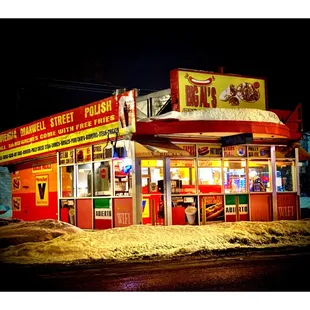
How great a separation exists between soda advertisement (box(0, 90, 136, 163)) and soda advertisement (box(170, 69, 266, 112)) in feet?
5.98

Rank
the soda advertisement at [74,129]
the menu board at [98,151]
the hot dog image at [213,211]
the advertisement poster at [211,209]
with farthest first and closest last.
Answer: the menu board at [98,151]
the hot dog image at [213,211]
the advertisement poster at [211,209]
the soda advertisement at [74,129]

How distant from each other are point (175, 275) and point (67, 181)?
455 inches

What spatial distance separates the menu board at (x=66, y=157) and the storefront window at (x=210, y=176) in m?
5.35

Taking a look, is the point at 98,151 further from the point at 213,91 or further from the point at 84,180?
the point at 213,91

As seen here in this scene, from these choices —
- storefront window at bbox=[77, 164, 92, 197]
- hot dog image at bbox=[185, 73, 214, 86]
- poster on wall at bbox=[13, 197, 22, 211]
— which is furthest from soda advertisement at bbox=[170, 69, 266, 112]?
poster on wall at bbox=[13, 197, 22, 211]

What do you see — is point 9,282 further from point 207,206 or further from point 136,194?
point 207,206

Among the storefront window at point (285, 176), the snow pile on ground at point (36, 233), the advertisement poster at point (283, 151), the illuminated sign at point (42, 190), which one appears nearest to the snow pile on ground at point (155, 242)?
the snow pile on ground at point (36, 233)

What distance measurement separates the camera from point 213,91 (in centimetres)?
1759

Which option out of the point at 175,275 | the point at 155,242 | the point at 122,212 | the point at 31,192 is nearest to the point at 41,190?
the point at 31,192

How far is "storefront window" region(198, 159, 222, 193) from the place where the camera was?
1836 centimetres

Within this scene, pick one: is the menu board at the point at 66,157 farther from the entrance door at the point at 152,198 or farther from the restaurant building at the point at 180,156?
the entrance door at the point at 152,198

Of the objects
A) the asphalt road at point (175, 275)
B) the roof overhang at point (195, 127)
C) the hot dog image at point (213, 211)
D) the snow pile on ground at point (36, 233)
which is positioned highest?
the roof overhang at point (195, 127)

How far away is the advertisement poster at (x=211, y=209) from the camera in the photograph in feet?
58.9

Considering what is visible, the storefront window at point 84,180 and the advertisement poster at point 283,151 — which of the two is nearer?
the storefront window at point 84,180
